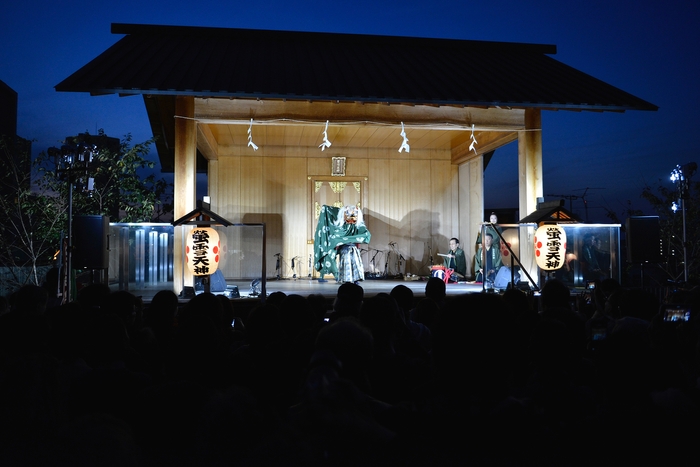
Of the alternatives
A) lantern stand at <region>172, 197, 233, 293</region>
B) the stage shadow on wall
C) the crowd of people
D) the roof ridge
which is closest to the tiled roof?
the roof ridge

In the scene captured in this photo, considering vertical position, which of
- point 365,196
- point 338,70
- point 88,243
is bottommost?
point 88,243

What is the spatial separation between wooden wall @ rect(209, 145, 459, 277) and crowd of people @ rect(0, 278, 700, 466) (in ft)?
39.2

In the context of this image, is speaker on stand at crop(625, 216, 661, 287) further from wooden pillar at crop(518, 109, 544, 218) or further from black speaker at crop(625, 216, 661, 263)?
wooden pillar at crop(518, 109, 544, 218)

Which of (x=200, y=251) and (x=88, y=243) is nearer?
(x=88, y=243)

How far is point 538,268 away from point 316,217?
6.76 metres

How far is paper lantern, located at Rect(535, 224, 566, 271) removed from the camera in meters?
9.18

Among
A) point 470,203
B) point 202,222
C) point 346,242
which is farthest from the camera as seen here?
point 470,203

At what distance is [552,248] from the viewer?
30.1 ft

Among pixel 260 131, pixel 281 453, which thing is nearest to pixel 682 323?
pixel 281 453

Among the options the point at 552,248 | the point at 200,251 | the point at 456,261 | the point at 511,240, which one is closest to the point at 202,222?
the point at 200,251

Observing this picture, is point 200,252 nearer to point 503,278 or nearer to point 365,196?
point 503,278

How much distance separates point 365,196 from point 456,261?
10.2ft

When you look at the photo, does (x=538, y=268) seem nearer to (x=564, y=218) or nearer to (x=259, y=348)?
(x=564, y=218)

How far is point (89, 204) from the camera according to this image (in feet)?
38.2
